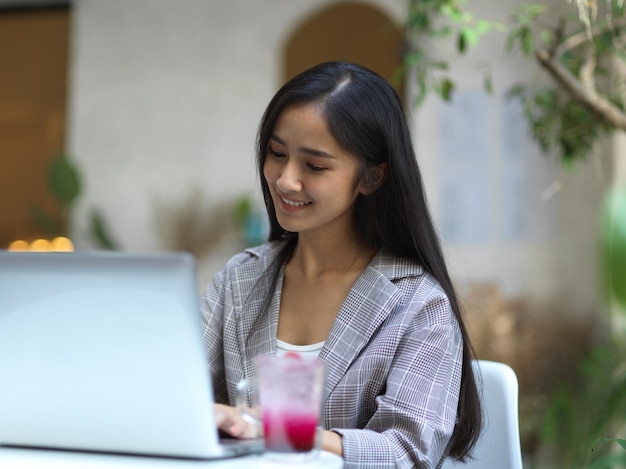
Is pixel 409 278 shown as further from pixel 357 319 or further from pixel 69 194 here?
pixel 69 194

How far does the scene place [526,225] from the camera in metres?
5.09

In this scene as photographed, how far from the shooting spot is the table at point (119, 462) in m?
0.98

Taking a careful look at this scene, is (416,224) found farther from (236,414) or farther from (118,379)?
(118,379)

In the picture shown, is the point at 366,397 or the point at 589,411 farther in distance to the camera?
the point at 589,411

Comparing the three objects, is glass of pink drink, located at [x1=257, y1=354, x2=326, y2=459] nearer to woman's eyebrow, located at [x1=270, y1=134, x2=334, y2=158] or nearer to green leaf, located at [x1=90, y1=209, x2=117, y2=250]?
woman's eyebrow, located at [x1=270, y1=134, x2=334, y2=158]

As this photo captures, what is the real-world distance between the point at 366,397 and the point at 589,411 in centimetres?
309

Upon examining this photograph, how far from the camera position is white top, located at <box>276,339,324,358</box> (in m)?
1.54

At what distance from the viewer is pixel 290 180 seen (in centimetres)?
144

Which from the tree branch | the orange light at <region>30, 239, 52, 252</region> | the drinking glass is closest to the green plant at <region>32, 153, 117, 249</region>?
the orange light at <region>30, 239, 52, 252</region>

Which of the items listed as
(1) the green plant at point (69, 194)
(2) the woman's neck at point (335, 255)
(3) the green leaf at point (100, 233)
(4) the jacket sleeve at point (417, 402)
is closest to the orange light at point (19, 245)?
(1) the green plant at point (69, 194)

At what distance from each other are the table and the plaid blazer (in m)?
0.21

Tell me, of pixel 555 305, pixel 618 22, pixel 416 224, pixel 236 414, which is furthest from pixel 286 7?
pixel 236 414

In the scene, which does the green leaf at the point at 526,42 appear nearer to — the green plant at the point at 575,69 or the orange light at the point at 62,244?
the green plant at the point at 575,69

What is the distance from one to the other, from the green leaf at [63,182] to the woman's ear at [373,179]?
4733 millimetres
